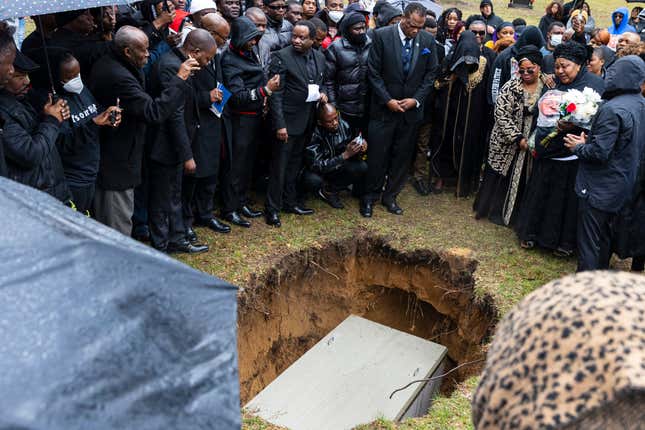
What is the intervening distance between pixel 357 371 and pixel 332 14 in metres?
4.53

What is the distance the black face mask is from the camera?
6617mm

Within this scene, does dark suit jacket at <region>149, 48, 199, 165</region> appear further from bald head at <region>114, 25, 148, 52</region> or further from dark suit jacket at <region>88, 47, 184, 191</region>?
bald head at <region>114, 25, 148, 52</region>

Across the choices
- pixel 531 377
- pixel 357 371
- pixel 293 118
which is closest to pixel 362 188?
pixel 293 118

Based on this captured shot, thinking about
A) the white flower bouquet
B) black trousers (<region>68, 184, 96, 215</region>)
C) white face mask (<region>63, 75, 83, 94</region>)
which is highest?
white face mask (<region>63, 75, 83, 94</region>)

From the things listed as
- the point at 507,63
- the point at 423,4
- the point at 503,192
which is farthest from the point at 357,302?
the point at 423,4

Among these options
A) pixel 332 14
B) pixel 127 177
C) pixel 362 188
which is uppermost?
pixel 332 14

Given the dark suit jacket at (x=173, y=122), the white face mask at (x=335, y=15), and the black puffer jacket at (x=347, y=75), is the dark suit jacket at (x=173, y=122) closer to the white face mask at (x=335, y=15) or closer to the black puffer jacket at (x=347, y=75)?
the black puffer jacket at (x=347, y=75)

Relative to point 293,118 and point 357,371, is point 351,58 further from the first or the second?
point 357,371

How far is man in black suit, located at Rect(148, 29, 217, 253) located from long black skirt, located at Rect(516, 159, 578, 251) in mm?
3430

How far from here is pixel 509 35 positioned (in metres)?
8.14

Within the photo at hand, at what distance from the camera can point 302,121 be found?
626cm

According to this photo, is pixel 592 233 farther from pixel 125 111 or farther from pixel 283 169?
pixel 125 111

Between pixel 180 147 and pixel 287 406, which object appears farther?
pixel 180 147

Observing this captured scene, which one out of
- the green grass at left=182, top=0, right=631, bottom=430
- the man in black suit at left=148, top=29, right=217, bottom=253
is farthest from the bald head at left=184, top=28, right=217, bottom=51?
the green grass at left=182, top=0, right=631, bottom=430
